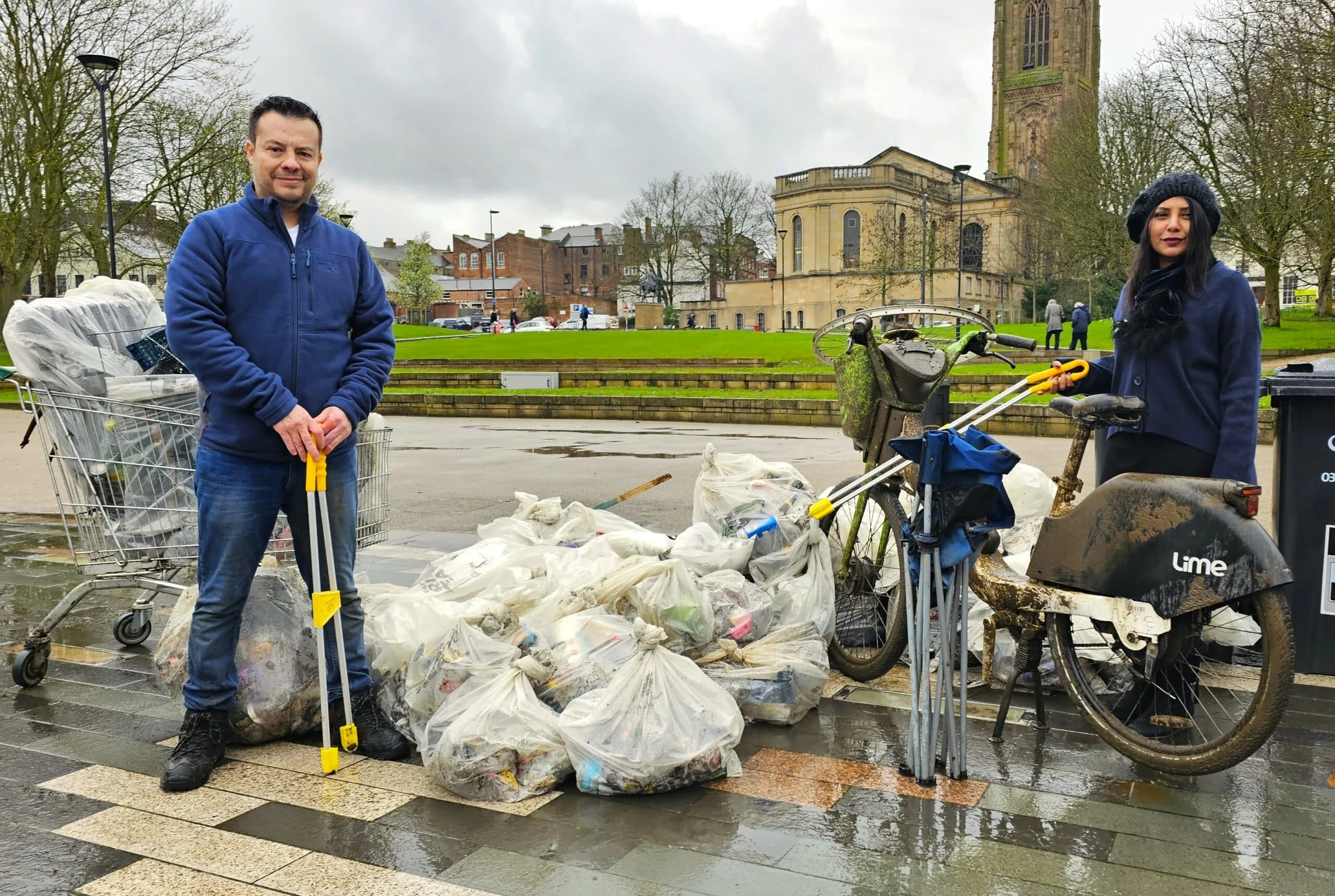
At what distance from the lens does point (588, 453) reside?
47.1 ft

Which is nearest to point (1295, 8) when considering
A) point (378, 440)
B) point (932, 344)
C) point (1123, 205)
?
point (1123, 205)

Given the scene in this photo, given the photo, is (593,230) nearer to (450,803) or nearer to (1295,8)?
(1295,8)

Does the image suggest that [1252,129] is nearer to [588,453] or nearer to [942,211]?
[588,453]

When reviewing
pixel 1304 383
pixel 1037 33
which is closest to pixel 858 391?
pixel 1304 383

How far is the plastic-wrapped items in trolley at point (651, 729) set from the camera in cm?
322

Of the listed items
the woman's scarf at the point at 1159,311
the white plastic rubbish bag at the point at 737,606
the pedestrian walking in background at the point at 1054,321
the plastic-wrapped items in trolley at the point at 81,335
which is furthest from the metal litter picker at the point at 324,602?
the pedestrian walking in background at the point at 1054,321

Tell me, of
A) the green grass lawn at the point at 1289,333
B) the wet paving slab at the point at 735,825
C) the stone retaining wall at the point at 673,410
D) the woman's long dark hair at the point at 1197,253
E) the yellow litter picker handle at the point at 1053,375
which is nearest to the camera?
the wet paving slab at the point at 735,825

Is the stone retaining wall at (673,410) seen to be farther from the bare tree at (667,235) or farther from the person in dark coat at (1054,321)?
the bare tree at (667,235)

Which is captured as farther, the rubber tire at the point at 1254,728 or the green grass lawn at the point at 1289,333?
the green grass lawn at the point at 1289,333

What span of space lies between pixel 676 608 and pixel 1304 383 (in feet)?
9.55

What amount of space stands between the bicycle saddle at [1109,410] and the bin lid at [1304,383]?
133cm

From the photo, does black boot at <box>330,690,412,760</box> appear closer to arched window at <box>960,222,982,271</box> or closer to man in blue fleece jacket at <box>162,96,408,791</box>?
man in blue fleece jacket at <box>162,96,408,791</box>

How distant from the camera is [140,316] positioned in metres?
4.46

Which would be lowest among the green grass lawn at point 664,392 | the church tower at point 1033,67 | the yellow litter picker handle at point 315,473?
the green grass lawn at point 664,392
